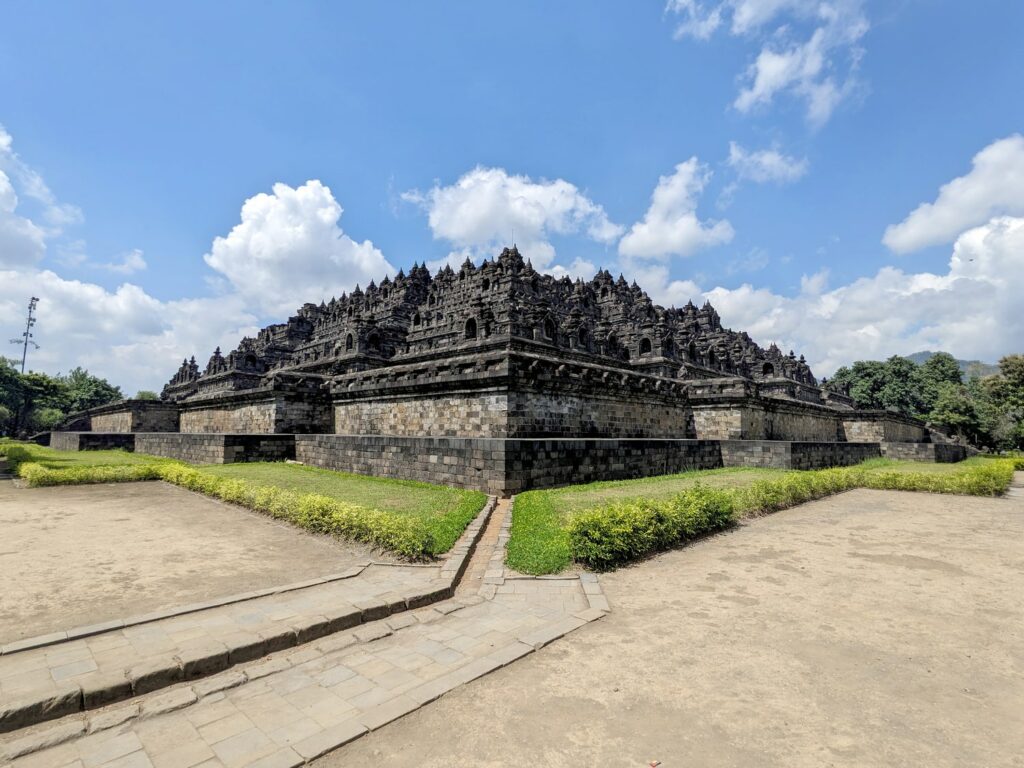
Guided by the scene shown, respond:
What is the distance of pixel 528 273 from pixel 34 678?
2739cm

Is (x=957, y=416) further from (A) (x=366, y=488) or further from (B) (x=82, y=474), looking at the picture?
(B) (x=82, y=474)

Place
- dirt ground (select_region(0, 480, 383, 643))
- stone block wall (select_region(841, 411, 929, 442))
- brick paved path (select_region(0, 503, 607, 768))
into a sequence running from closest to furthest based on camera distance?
brick paved path (select_region(0, 503, 607, 768)) < dirt ground (select_region(0, 480, 383, 643)) < stone block wall (select_region(841, 411, 929, 442))

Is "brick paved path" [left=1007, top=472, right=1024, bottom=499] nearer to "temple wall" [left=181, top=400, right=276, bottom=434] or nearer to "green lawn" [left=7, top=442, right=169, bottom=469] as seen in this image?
"temple wall" [left=181, top=400, right=276, bottom=434]

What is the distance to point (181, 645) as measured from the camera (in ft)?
13.6

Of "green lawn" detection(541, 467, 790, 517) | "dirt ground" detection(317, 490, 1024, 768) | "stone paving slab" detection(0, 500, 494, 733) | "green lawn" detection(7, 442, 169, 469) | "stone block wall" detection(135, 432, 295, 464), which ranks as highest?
"stone block wall" detection(135, 432, 295, 464)

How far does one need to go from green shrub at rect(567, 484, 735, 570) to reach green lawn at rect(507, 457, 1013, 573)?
0.02 metres

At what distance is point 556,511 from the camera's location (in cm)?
914

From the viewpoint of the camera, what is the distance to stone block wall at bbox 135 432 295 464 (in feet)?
59.9

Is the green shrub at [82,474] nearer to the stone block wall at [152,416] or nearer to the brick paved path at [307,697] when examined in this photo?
the brick paved path at [307,697]

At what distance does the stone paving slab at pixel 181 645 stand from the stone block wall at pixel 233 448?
49.4ft

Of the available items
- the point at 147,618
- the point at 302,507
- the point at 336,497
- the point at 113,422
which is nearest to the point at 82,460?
the point at 336,497

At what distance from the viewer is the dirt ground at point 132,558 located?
5094 mm

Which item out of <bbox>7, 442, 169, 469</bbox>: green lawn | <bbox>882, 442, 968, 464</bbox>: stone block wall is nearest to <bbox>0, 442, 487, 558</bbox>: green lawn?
<bbox>7, 442, 169, 469</bbox>: green lawn

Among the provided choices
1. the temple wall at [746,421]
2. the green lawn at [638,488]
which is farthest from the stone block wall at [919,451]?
the green lawn at [638,488]
